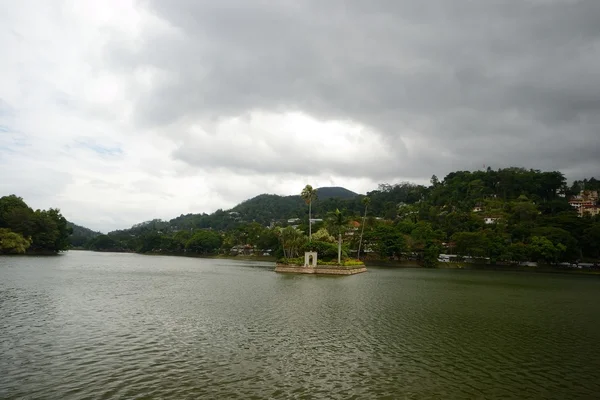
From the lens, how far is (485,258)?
107 metres

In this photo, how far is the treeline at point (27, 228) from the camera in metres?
105

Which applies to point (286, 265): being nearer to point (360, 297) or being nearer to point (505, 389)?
point (360, 297)

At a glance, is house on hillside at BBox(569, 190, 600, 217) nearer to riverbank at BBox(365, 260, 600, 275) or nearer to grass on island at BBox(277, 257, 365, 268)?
riverbank at BBox(365, 260, 600, 275)

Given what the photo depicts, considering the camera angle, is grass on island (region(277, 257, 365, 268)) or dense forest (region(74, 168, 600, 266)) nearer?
grass on island (region(277, 257, 365, 268))

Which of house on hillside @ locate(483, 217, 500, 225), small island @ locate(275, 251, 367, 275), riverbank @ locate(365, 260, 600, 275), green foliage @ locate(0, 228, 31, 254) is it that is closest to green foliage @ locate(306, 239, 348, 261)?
small island @ locate(275, 251, 367, 275)

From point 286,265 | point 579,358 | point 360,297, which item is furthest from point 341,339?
point 286,265

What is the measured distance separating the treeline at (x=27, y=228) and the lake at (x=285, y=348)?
8612cm

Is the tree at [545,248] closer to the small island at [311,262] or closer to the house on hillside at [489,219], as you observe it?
the house on hillside at [489,219]

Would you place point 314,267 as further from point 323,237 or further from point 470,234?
point 470,234

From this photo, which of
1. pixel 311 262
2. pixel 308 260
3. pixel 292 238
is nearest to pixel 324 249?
pixel 292 238

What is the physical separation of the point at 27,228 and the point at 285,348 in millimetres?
122187

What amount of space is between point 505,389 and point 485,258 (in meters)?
103

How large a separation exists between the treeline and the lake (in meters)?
86.1

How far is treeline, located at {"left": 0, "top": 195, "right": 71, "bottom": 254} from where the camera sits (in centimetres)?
10531
